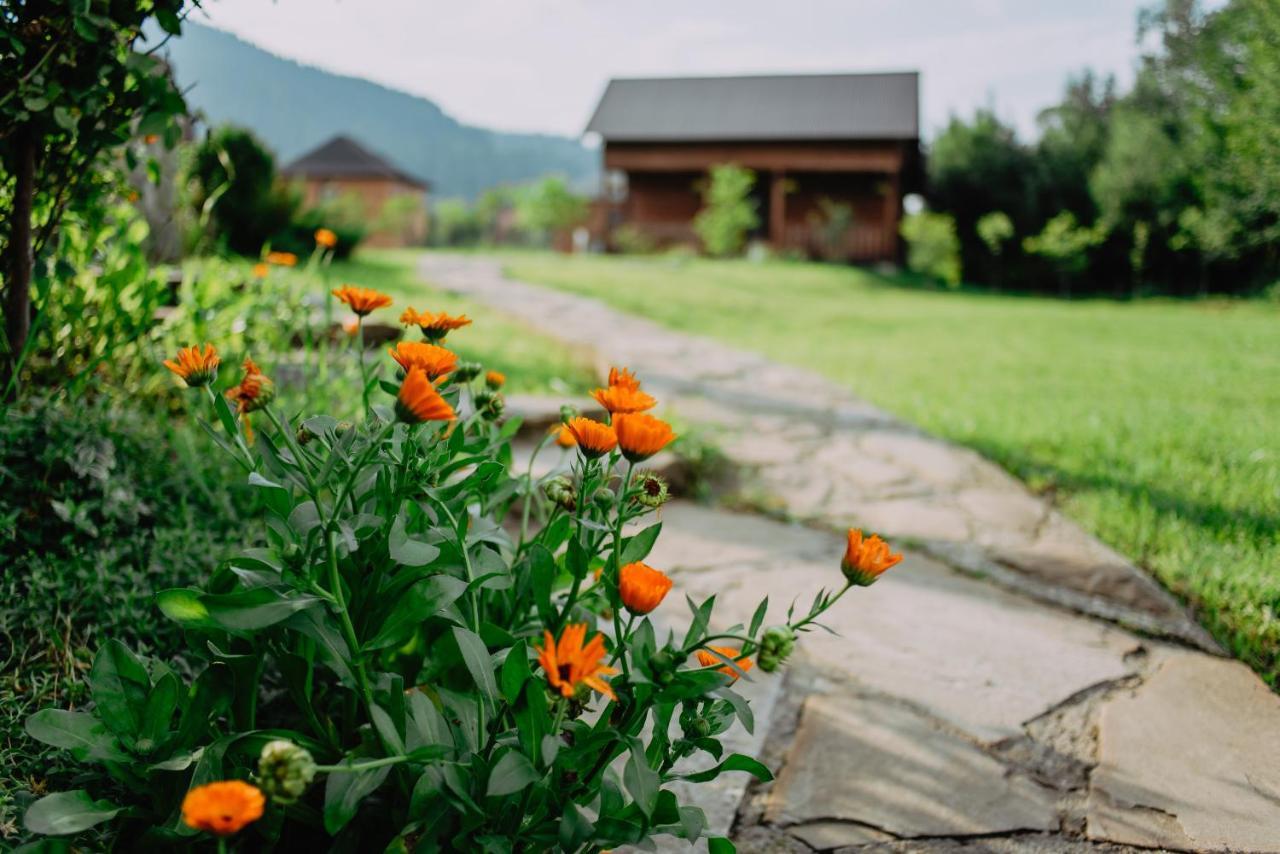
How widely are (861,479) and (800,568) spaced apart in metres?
0.92

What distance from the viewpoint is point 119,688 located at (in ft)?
3.59

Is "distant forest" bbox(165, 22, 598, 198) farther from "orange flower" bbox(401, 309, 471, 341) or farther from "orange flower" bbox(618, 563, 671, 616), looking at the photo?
"orange flower" bbox(618, 563, 671, 616)

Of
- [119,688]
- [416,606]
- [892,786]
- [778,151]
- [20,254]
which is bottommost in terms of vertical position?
[892,786]

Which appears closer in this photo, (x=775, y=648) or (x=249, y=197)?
(x=775, y=648)

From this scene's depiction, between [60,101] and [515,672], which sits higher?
[60,101]

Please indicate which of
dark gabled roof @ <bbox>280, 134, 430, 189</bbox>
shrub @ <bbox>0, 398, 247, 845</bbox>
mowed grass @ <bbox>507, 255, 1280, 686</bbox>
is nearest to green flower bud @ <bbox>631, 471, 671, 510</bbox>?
shrub @ <bbox>0, 398, 247, 845</bbox>

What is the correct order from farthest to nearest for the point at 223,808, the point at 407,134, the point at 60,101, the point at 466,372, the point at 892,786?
the point at 407,134 < the point at 60,101 < the point at 892,786 < the point at 466,372 < the point at 223,808

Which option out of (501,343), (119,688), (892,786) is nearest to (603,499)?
(119,688)

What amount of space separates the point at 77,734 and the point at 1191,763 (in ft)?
5.85

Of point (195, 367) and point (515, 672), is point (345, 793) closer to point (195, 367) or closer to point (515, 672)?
point (515, 672)

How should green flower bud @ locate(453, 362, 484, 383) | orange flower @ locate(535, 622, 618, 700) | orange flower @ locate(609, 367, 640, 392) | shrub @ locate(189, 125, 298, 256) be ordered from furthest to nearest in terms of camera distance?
1. shrub @ locate(189, 125, 298, 256)
2. green flower bud @ locate(453, 362, 484, 383)
3. orange flower @ locate(609, 367, 640, 392)
4. orange flower @ locate(535, 622, 618, 700)

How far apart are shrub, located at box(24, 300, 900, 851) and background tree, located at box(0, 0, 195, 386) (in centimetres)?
91

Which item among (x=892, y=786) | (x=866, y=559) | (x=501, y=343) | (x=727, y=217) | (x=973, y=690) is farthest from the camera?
(x=727, y=217)

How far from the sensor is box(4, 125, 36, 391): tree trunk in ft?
5.76
